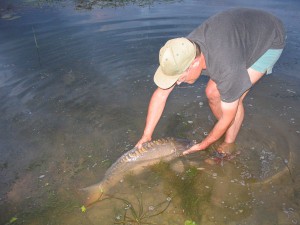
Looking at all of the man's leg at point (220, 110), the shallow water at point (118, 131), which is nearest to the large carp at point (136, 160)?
the shallow water at point (118, 131)

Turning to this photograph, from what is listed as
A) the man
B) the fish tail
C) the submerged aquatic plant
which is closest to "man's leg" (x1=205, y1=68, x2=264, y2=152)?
the man

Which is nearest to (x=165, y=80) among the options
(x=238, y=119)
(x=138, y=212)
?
(x=238, y=119)

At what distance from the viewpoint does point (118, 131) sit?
5.57m

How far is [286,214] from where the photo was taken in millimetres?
3766

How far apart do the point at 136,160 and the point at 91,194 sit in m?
0.84

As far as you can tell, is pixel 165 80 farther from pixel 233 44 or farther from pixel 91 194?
pixel 91 194

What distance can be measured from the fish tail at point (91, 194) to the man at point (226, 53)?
1.83 metres

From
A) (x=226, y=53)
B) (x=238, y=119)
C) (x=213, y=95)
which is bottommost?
(x=238, y=119)

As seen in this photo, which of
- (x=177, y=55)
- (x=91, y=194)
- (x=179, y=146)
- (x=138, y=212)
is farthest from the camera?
(x=179, y=146)

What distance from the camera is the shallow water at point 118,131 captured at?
4035mm

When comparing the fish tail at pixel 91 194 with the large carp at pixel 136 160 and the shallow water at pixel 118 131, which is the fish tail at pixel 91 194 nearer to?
the large carp at pixel 136 160

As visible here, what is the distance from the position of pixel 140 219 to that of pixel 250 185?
1743 millimetres

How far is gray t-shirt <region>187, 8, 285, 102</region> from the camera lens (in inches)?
119

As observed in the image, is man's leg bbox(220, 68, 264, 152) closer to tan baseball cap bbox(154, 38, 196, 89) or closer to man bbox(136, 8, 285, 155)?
man bbox(136, 8, 285, 155)
